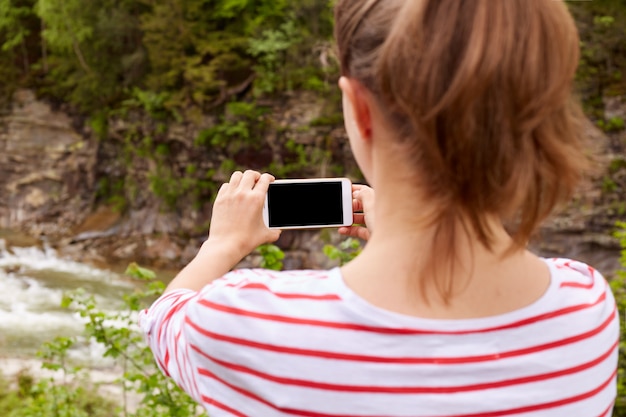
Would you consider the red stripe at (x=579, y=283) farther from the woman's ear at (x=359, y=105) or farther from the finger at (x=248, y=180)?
the finger at (x=248, y=180)

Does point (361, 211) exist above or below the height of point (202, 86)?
above

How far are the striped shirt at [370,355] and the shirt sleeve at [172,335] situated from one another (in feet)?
0.12

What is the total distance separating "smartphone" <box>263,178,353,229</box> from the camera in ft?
4.32

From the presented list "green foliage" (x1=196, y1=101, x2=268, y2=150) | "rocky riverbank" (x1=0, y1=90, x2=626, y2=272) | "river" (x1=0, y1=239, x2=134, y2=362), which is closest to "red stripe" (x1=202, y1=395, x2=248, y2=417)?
"river" (x1=0, y1=239, x2=134, y2=362)

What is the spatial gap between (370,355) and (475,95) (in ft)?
0.93

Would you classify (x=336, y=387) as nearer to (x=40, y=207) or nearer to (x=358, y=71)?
(x=358, y=71)

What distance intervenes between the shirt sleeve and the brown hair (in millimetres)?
315

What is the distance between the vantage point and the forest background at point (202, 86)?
12.9 m

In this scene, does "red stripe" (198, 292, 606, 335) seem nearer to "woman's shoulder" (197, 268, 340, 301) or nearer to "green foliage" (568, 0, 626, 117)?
"woman's shoulder" (197, 268, 340, 301)

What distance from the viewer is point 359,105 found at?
0.77 meters

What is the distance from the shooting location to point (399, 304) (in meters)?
0.72

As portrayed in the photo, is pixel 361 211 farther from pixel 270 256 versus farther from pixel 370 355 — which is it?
pixel 270 256

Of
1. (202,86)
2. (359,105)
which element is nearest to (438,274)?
(359,105)

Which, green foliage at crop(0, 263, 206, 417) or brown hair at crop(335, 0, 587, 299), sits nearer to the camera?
brown hair at crop(335, 0, 587, 299)
